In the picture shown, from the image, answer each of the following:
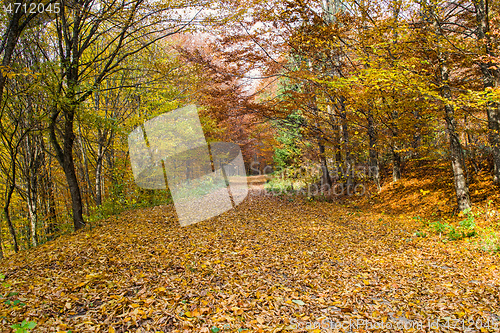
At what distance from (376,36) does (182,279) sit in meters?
6.74

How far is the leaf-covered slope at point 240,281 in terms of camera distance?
3.15 m

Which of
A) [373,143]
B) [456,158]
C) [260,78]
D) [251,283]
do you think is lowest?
[251,283]

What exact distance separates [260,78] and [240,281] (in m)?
6.65

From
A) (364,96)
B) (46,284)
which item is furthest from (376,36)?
(46,284)

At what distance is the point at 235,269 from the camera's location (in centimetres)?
456

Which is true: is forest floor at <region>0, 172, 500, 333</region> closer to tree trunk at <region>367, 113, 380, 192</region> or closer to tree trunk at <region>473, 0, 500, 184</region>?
tree trunk at <region>473, 0, 500, 184</region>

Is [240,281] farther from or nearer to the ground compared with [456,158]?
nearer to the ground

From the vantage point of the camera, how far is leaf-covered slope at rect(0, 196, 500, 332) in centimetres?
315

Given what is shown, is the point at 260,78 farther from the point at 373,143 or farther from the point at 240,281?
the point at 240,281

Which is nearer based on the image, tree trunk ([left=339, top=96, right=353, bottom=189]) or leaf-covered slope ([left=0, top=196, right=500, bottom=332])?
leaf-covered slope ([left=0, top=196, right=500, bottom=332])

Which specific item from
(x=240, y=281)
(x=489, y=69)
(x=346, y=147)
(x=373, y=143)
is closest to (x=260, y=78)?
(x=346, y=147)

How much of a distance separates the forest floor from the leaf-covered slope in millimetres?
18

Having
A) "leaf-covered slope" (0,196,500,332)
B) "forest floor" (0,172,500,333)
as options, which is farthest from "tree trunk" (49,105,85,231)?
"leaf-covered slope" (0,196,500,332)

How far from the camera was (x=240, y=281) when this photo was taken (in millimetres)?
4133
